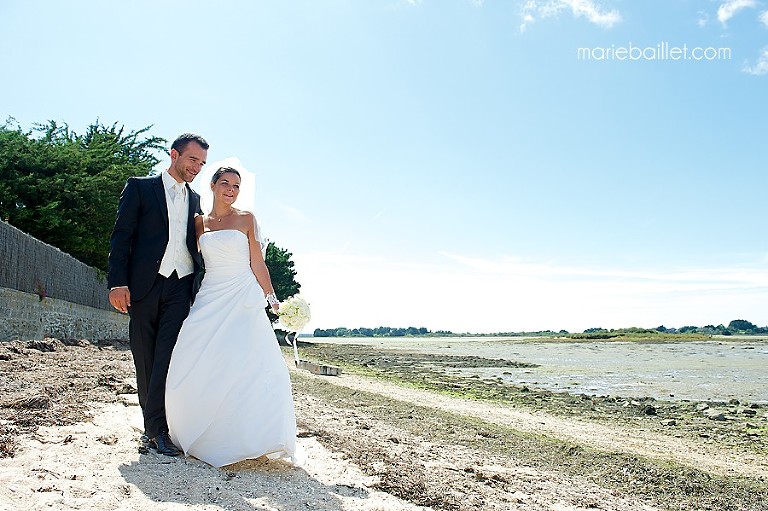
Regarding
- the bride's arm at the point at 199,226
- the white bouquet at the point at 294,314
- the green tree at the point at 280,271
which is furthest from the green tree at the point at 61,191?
the green tree at the point at 280,271

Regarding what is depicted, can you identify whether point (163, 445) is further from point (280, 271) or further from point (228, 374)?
point (280, 271)

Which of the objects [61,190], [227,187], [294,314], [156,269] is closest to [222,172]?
[227,187]

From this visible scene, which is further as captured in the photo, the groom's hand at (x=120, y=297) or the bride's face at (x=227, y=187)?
the bride's face at (x=227, y=187)

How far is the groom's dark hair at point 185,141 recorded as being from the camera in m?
4.52

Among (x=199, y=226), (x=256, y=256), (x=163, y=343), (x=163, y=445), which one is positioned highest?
(x=199, y=226)

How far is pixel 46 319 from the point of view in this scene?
14.1 meters

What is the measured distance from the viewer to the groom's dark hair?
4516 mm

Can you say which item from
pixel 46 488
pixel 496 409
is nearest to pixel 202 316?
pixel 46 488

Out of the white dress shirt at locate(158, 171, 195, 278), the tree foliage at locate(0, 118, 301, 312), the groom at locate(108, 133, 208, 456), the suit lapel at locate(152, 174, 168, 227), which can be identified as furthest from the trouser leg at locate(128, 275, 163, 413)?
the tree foliage at locate(0, 118, 301, 312)

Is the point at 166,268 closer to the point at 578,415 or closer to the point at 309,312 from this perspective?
the point at 309,312

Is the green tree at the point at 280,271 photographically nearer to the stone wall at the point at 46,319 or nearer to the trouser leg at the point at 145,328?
the stone wall at the point at 46,319

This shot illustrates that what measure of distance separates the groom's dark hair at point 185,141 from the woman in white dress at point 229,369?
0.97ft

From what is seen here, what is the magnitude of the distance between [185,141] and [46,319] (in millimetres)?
11520

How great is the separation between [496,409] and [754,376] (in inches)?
551
